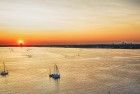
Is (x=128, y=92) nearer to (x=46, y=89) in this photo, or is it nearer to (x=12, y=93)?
(x=46, y=89)

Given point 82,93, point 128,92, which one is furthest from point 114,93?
point 82,93

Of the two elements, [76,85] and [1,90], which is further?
[76,85]

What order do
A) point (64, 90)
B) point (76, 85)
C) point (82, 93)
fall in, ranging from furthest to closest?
1. point (76, 85)
2. point (64, 90)
3. point (82, 93)

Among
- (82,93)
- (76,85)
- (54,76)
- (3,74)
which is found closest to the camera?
(82,93)

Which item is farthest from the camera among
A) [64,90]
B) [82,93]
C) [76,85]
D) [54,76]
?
[54,76]

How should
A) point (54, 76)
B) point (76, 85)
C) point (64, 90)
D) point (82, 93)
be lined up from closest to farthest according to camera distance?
point (82, 93) → point (64, 90) → point (76, 85) → point (54, 76)

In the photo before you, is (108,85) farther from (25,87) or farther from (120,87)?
(25,87)

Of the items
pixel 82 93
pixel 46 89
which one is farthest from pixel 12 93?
pixel 82 93

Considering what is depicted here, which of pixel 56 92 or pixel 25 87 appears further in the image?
pixel 25 87
